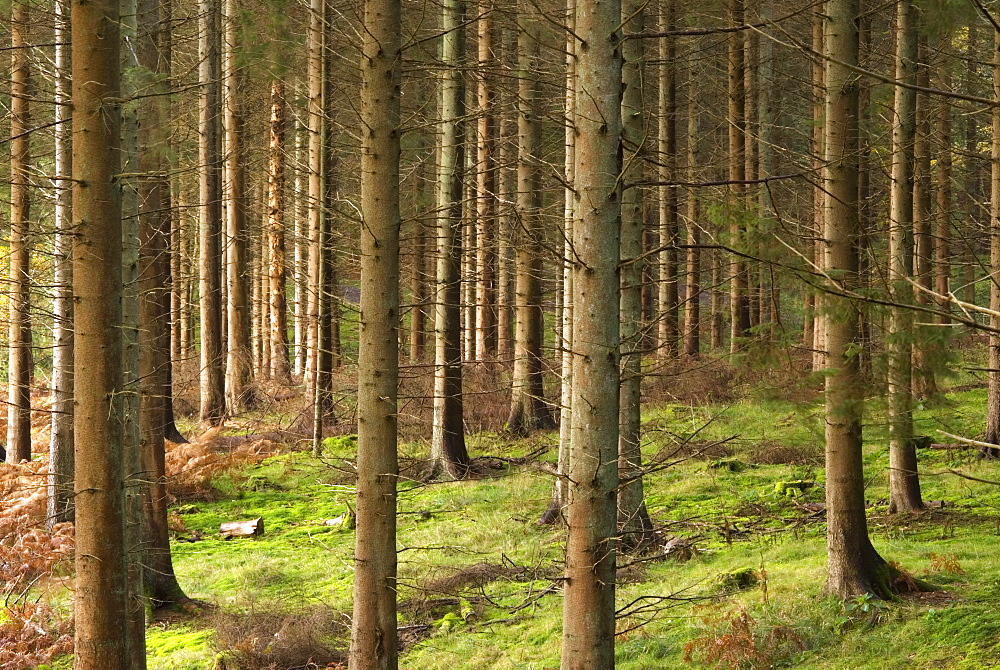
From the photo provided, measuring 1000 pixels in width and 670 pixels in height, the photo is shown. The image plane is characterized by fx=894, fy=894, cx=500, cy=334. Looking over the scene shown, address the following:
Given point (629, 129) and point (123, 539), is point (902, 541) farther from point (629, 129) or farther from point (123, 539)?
point (123, 539)

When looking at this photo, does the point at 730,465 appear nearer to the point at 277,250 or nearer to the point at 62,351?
the point at 62,351

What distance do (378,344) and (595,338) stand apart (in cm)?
175

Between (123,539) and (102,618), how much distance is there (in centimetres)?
47

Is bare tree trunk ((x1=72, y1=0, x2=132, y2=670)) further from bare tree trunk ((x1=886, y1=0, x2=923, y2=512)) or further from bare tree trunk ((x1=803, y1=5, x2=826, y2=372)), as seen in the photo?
bare tree trunk ((x1=886, y1=0, x2=923, y2=512))

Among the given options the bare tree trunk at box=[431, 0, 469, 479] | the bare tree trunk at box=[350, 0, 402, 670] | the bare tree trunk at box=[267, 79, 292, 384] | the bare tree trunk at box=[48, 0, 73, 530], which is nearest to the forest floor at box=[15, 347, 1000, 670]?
the bare tree trunk at box=[350, 0, 402, 670]

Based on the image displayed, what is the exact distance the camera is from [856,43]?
742cm

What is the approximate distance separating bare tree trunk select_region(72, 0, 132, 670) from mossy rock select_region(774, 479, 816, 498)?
801 cm

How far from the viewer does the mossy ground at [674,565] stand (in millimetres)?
6648

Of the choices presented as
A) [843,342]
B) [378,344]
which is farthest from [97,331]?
[843,342]

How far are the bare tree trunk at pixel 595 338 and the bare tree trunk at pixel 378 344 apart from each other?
1563 millimetres

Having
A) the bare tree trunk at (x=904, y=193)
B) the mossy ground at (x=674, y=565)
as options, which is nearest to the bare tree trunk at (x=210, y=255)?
the mossy ground at (x=674, y=565)

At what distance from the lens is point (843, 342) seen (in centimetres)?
729

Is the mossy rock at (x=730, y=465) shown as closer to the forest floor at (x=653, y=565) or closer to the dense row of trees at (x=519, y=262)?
the forest floor at (x=653, y=565)

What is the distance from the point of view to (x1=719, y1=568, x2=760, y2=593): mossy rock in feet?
25.5
